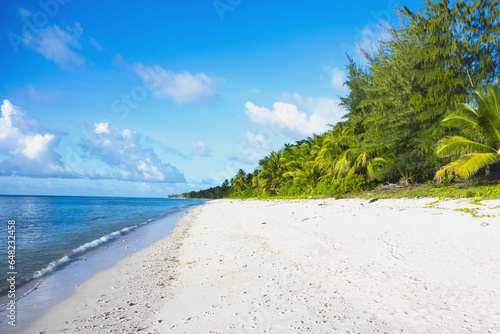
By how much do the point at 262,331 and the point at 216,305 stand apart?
43.9 inches

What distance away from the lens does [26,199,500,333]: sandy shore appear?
11.0 ft

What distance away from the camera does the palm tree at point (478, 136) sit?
473 inches

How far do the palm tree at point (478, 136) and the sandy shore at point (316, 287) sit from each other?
207 inches

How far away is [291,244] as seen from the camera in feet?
25.3

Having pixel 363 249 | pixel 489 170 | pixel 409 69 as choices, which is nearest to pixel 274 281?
pixel 363 249

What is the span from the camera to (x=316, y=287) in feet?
14.6

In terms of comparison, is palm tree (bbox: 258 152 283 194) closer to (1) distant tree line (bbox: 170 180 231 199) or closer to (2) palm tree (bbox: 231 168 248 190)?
(2) palm tree (bbox: 231 168 248 190)

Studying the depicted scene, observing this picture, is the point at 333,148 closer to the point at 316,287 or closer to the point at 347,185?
the point at 347,185

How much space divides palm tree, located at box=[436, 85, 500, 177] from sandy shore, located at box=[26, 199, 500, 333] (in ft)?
17.2

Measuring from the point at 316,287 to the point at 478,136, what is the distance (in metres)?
14.3

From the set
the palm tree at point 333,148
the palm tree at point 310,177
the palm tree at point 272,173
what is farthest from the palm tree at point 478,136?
the palm tree at point 272,173

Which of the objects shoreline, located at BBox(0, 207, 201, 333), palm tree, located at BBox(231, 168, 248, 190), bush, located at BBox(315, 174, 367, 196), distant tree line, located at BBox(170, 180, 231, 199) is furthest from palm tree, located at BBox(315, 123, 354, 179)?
distant tree line, located at BBox(170, 180, 231, 199)

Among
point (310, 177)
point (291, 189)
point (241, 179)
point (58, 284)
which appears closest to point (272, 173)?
point (291, 189)

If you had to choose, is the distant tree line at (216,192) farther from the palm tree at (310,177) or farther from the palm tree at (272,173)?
the palm tree at (310,177)
